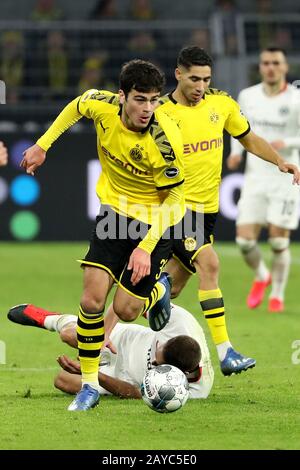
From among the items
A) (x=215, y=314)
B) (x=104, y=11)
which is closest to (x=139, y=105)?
(x=215, y=314)

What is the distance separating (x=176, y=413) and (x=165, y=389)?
217 millimetres

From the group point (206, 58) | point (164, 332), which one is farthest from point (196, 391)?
point (206, 58)

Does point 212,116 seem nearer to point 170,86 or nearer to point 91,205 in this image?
point 91,205

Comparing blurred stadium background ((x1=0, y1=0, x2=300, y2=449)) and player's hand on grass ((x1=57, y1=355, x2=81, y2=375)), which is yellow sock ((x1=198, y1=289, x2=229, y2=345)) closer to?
blurred stadium background ((x1=0, y1=0, x2=300, y2=449))

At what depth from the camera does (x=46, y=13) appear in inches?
809

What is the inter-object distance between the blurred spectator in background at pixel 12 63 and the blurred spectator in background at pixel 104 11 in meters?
2.21

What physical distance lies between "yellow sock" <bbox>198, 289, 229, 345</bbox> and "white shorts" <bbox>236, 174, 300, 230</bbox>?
142 inches

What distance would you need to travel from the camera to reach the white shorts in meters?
11.6

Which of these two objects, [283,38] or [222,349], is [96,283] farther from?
[283,38]

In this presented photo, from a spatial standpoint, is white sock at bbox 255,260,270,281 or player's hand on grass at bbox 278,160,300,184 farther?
white sock at bbox 255,260,270,281

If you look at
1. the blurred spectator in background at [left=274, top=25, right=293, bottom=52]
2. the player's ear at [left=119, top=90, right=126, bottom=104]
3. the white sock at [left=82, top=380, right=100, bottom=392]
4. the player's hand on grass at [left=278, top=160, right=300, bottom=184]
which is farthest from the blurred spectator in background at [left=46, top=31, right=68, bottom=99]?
the white sock at [left=82, top=380, right=100, bottom=392]

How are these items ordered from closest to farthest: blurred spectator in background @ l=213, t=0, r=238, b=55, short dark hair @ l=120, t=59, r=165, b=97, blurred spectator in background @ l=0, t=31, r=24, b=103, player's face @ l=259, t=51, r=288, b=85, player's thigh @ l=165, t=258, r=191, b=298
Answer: short dark hair @ l=120, t=59, r=165, b=97 → player's thigh @ l=165, t=258, r=191, b=298 → player's face @ l=259, t=51, r=288, b=85 → blurred spectator in background @ l=213, t=0, r=238, b=55 → blurred spectator in background @ l=0, t=31, r=24, b=103

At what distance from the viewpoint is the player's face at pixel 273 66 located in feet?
37.4
